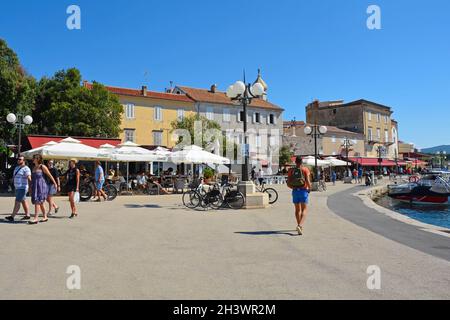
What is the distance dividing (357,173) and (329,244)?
33.8 metres

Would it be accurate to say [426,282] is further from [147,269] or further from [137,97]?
[137,97]

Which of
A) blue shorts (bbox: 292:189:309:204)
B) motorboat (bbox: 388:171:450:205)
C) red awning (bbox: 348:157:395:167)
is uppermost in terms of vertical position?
red awning (bbox: 348:157:395:167)

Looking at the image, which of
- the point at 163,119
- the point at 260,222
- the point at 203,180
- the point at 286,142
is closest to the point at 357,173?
the point at 286,142

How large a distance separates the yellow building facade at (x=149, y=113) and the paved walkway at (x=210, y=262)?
2937 centimetres

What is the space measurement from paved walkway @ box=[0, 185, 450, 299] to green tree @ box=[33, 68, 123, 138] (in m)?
23.2

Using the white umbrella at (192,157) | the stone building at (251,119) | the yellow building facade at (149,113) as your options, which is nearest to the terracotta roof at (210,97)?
the stone building at (251,119)

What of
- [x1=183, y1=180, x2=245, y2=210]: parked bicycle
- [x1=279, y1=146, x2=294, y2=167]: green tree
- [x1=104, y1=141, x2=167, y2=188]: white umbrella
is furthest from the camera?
[x1=279, y1=146, x2=294, y2=167]: green tree

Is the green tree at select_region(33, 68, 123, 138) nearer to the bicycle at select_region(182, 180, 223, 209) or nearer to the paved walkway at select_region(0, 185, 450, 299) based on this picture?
the bicycle at select_region(182, 180, 223, 209)

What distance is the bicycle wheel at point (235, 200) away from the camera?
40.5 ft

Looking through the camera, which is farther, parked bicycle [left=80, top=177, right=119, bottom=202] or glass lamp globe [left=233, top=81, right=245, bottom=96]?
parked bicycle [left=80, top=177, right=119, bottom=202]

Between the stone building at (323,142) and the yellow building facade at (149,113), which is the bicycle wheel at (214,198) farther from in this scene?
the stone building at (323,142)

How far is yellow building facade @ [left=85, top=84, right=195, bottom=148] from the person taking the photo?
37.5m
